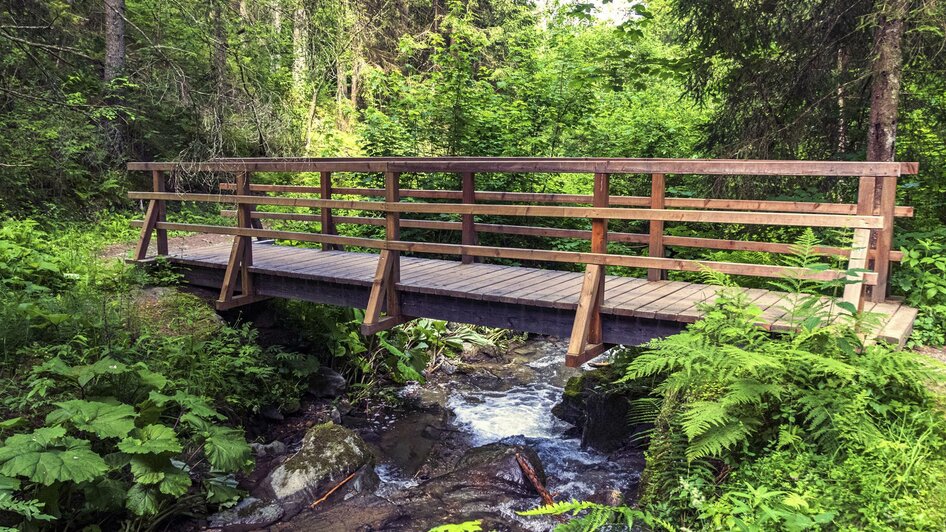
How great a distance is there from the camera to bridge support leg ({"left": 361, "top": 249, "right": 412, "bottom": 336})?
6.55 metres

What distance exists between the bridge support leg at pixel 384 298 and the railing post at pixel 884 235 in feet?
14.3

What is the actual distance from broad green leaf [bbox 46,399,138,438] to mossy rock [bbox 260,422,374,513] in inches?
62.5

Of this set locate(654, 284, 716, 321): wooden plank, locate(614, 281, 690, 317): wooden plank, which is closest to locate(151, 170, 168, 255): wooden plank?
locate(614, 281, 690, 317): wooden plank

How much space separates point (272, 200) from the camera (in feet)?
26.7

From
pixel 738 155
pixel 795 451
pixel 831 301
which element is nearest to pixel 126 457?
pixel 795 451

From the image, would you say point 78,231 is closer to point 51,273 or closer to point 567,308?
point 51,273

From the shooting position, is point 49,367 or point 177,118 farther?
point 177,118

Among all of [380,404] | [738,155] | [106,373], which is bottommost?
[380,404]

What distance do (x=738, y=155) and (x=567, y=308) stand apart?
4177 millimetres

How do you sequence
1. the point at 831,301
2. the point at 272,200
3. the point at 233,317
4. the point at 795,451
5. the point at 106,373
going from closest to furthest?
1. the point at 795,451
2. the point at 831,301
3. the point at 106,373
4. the point at 272,200
5. the point at 233,317

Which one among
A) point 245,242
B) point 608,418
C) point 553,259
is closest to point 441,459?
point 608,418

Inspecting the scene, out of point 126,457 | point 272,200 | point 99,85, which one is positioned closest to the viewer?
point 126,457

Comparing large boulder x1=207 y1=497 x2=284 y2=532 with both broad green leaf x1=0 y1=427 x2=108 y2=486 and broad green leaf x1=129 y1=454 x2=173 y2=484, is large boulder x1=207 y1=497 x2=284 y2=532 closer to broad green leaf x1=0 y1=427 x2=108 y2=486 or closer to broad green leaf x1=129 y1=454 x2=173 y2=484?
broad green leaf x1=129 y1=454 x2=173 y2=484

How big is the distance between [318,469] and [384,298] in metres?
1.84
